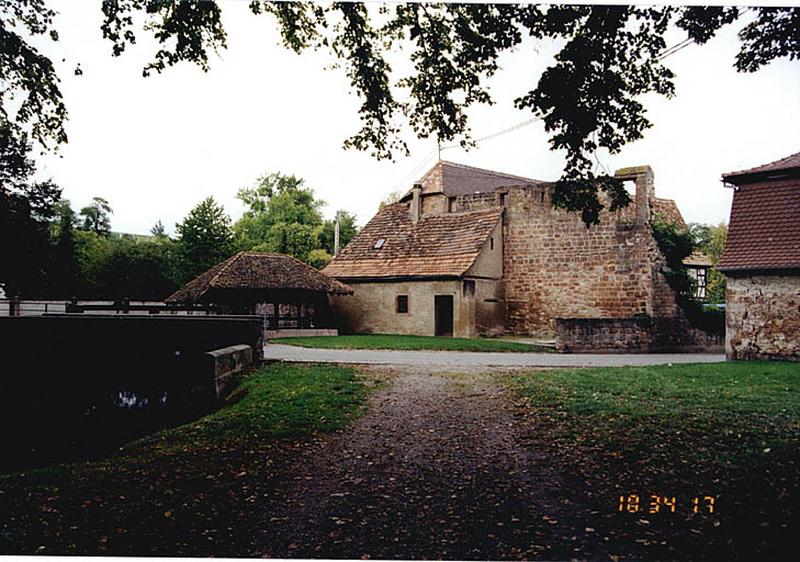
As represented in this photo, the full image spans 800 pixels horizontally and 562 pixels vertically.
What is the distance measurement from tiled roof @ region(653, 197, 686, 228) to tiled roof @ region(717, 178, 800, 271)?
4311 mm

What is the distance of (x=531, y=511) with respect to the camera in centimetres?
302

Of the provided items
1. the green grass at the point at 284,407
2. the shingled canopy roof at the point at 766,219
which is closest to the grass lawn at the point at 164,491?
the green grass at the point at 284,407

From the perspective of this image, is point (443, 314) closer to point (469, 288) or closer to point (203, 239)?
point (469, 288)

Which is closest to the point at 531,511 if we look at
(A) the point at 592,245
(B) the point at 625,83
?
(B) the point at 625,83

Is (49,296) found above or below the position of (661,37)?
below

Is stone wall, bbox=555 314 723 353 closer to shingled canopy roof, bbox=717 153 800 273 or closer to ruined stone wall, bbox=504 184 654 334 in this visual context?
ruined stone wall, bbox=504 184 654 334

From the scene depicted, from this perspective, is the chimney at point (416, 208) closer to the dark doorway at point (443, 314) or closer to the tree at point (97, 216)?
the dark doorway at point (443, 314)

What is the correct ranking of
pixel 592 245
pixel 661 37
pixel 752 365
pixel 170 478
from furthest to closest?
pixel 592 245, pixel 752 365, pixel 661 37, pixel 170 478

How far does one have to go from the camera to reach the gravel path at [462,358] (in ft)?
26.9

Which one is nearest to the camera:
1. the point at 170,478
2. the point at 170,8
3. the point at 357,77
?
the point at 170,478

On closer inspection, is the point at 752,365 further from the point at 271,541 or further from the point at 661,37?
the point at 271,541

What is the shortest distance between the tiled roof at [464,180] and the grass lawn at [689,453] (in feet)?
10.7

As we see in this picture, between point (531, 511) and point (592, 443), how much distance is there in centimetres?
106
